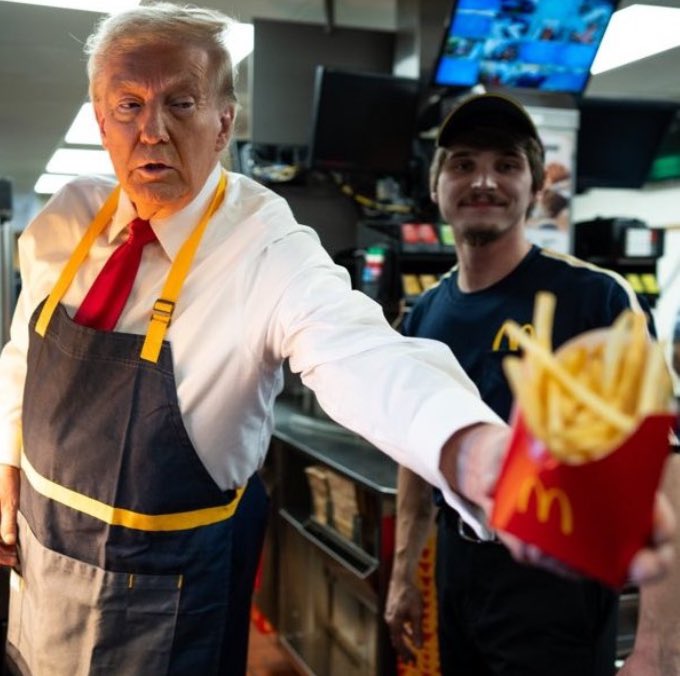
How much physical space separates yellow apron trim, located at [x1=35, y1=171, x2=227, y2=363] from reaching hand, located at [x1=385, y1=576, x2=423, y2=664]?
956mm

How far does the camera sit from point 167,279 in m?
1.27

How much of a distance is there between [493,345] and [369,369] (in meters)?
0.79

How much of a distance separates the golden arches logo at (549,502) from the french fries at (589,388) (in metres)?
0.03

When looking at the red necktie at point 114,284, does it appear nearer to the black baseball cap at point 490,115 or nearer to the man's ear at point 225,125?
the man's ear at point 225,125

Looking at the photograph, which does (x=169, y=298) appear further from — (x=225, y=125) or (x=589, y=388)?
(x=589, y=388)

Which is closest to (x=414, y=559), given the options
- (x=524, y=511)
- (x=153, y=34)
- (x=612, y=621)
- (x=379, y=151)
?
(x=612, y=621)

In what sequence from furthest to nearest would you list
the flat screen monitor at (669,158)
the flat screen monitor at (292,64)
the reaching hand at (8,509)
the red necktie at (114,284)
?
the flat screen monitor at (669,158) < the flat screen monitor at (292,64) < the reaching hand at (8,509) < the red necktie at (114,284)

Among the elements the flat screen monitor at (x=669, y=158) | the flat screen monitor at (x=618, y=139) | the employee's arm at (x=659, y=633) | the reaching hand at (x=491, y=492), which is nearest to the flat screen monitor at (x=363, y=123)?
the flat screen monitor at (x=618, y=139)

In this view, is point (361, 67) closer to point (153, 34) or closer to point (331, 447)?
point (331, 447)

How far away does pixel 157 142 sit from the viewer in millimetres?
1232

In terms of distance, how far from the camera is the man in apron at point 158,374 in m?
1.23

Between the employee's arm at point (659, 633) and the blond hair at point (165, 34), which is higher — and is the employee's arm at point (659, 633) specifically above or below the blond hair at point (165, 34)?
below

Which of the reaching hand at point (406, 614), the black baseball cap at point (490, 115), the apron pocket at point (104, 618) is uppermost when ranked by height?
the black baseball cap at point (490, 115)

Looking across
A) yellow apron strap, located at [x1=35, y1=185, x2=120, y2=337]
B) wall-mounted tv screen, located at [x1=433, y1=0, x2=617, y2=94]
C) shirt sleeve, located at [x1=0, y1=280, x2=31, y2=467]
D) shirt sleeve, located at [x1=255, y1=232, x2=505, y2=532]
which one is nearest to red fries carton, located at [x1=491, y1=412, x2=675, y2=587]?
shirt sleeve, located at [x1=255, y1=232, x2=505, y2=532]
